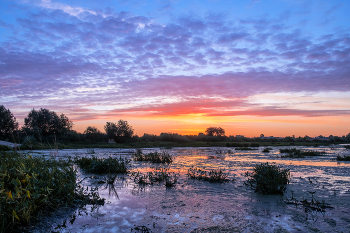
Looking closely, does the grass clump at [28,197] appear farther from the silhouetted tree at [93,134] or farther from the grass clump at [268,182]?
the silhouetted tree at [93,134]

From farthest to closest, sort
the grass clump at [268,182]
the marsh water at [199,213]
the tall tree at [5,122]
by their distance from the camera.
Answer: the tall tree at [5,122], the grass clump at [268,182], the marsh water at [199,213]

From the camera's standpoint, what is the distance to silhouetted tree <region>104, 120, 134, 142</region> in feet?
175

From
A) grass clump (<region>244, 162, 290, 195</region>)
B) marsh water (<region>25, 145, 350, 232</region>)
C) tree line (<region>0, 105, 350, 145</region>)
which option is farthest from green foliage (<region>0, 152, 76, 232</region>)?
tree line (<region>0, 105, 350, 145</region>)

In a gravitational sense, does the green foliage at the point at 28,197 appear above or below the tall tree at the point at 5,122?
below

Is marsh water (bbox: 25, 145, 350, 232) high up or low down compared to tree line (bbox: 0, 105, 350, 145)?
down

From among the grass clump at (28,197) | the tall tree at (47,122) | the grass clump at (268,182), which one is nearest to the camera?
the grass clump at (28,197)

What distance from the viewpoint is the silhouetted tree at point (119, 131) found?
2100 inches

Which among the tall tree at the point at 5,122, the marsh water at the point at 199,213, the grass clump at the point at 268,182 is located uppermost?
the tall tree at the point at 5,122

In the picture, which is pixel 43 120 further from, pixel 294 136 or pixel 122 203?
pixel 294 136

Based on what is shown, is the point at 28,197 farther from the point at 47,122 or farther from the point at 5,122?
the point at 47,122

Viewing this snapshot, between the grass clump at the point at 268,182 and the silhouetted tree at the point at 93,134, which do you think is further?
the silhouetted tree at the point at 93,134

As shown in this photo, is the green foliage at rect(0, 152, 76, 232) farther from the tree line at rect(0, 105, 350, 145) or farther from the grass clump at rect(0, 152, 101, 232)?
the tree line at rect(0, 105, 350, 145)

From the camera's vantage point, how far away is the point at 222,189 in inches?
320

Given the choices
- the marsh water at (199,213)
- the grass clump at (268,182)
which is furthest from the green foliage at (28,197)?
the grass clump at (268,182)
